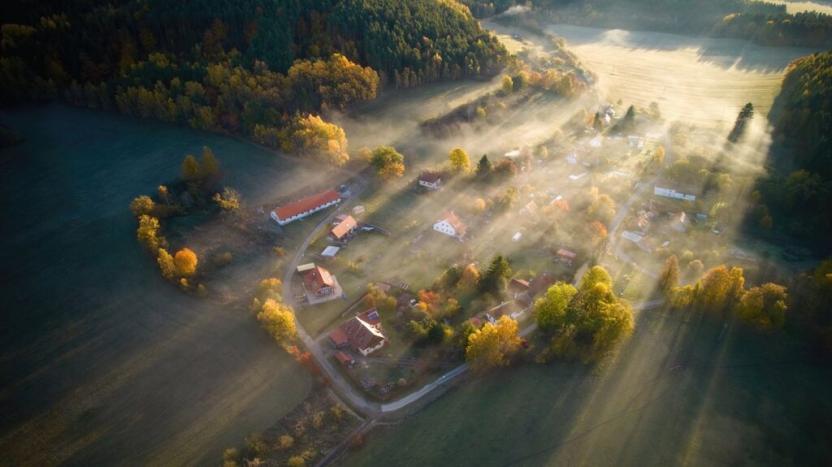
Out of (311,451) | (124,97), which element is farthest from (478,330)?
(124,97)

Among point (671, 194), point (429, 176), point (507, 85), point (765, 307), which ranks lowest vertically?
point (765, 307)

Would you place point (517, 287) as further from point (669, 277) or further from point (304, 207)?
point (304, 207)

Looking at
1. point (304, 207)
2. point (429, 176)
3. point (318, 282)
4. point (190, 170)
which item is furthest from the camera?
point (429, 176)

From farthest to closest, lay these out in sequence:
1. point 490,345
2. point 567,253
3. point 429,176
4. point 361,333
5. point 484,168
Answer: point 484,168 → point 429,176 → point 567,253 → point 361,333 → point 490,345

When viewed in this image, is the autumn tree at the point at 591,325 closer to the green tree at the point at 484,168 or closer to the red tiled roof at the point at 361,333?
the red tiled roof at the point at 361,333

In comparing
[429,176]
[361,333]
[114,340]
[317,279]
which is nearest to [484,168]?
[429,176]

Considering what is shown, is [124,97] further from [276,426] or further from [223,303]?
[276,426]

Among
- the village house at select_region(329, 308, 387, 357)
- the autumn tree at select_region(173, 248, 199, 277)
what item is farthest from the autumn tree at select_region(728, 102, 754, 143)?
the autumn tree at select_region(173, 248, 199, 277)
